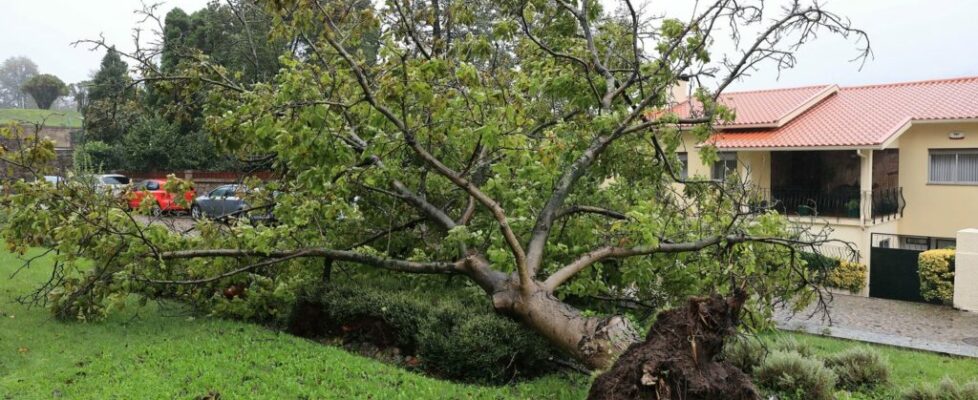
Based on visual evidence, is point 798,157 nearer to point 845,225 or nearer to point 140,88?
point 845,225

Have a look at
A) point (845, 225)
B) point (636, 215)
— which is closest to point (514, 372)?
point (636, 215)

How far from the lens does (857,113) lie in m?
20.0

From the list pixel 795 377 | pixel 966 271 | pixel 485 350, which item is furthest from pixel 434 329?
pixel 966 271

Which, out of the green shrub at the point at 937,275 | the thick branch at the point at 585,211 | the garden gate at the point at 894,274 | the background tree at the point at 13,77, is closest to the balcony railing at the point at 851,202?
the garden gate at the point at 894,274

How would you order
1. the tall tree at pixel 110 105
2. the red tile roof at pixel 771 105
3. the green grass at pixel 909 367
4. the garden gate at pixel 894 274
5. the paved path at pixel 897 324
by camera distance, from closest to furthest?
the green grass at pixel 909 367, the tall tree at pixel 110 105, the paved path at pixel 897 324, the garden gate at pixel 894 274, the red tile roof at pixel 771 105

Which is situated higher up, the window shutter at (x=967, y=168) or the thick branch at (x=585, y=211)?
the window shutter at (x=967, y=168)

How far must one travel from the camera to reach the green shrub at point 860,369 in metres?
6.91

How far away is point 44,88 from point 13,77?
58.3 meters

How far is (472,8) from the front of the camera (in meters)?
9.73

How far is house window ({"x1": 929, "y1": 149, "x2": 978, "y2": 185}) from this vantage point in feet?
59.4

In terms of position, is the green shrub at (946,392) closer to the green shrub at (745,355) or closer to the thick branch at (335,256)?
the green shrub at (745,355)

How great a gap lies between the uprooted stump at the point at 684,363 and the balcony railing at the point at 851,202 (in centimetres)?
1417

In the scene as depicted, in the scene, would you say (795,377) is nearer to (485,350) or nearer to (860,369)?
(860,369)

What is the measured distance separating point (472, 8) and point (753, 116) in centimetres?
1385
